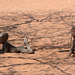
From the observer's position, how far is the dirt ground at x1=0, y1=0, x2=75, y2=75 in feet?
14.2

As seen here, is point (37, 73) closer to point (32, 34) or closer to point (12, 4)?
point (32, 34)

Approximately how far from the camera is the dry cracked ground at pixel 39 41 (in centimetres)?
432

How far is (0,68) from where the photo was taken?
433 centimetres

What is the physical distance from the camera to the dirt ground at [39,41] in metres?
4.32

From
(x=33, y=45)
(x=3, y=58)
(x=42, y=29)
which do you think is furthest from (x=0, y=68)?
(x=42, y=29)

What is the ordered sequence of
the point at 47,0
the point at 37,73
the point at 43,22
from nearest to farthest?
1. the point at 37,73
2. the point at 43,22
3. the point at 47,0

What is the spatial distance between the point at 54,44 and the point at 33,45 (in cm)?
61

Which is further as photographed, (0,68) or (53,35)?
(53,35)

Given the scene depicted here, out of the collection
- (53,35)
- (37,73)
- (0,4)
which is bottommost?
(37,73)

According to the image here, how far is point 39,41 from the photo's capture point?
21.0 feet

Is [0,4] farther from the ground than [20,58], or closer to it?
farther from the ground

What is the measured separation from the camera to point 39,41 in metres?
6.39

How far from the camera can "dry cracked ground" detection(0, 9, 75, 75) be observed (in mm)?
4316

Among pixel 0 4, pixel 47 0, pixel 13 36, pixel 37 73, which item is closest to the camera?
pixel 37 73
